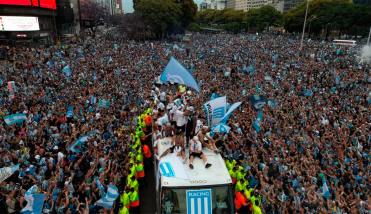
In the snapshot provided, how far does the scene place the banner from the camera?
1065cm

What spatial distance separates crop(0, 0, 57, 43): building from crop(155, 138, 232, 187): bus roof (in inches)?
1553

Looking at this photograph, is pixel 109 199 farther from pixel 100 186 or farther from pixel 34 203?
pixel 34 203

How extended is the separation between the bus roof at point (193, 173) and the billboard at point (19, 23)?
39.7 m

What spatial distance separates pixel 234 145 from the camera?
10578mm

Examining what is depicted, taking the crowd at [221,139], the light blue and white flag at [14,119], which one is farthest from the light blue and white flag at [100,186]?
the light blue and white flag at [14,119]

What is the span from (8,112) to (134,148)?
278 inches

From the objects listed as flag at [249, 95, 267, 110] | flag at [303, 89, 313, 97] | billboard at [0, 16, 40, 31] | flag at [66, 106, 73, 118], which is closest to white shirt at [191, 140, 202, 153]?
flag at [249, 95, 267, 110]

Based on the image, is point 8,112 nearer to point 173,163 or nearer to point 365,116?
point 173,163

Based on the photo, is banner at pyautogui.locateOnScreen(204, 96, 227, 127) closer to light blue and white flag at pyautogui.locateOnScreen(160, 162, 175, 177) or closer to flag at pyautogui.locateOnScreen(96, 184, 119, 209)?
light blue and white flag at pyautogui.locateOnScreen(160, 162, 175, 177)

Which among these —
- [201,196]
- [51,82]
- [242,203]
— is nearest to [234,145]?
[242,203]

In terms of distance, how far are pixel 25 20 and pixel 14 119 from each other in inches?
1355

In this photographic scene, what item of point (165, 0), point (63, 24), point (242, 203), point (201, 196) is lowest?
point (242, 203)

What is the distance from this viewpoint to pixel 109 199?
7230mm

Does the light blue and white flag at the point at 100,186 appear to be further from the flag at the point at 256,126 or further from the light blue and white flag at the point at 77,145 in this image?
the flag at the point at 256,126
